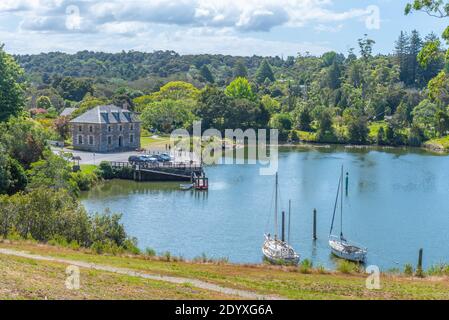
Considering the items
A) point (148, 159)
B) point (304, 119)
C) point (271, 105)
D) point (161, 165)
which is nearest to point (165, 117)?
point (304, 119)

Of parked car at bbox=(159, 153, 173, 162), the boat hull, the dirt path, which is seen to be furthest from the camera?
parked car at bbox=(159, 153, 173, 162)

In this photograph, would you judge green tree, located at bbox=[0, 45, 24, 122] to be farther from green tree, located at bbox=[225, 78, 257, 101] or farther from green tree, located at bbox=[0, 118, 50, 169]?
green tree, located at bbox=[225, 78, 257, 101]

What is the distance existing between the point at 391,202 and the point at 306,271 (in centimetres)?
2892

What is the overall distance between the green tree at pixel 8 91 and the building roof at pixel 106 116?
1547cm

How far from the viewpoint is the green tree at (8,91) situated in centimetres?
5638

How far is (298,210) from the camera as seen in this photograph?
4825cm

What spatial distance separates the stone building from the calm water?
12999 mm

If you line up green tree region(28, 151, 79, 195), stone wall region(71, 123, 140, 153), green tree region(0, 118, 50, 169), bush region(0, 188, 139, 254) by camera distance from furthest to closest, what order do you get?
stone wall region(71, 123, 140, 153) < green tree region(0, 118, 50, 169) < green tree region(28, 151, 79, 195) < bush region(0, 188, 139, 254)

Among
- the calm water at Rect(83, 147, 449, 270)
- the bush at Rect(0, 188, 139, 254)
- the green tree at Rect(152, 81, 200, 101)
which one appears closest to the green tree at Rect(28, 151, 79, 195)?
the calm water at Rect(83, 147, 449, 270)

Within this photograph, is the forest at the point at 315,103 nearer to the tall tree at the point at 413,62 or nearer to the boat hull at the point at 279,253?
the tall tree at the point at 413,62

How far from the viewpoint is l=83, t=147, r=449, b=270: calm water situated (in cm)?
3788

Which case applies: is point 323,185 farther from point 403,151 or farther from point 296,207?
point 403,151

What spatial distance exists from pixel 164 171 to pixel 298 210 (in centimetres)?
1898

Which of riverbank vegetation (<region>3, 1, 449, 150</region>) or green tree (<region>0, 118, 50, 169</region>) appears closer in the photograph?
green tree (<region>0, 118, 50, 169</region>)
